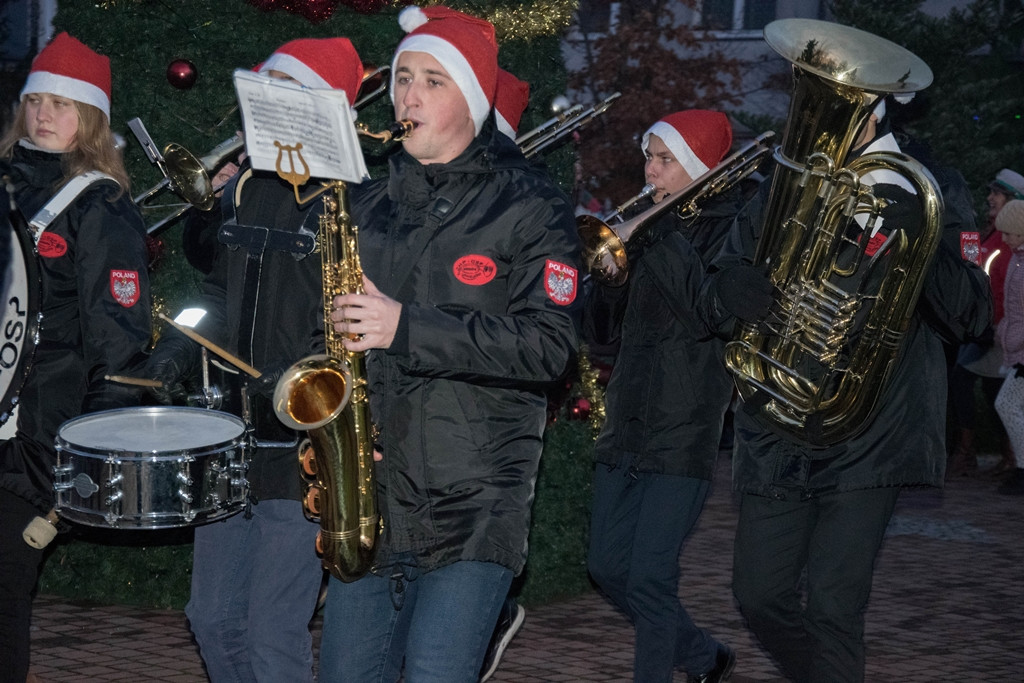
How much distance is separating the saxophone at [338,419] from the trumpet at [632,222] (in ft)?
6.06

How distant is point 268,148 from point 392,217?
0.55m

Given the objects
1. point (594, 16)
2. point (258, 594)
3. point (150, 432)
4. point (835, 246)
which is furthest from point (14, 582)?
point (594, 16)

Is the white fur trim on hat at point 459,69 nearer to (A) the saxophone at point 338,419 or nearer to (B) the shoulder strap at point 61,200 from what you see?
(A) the saxophone at point 338,419

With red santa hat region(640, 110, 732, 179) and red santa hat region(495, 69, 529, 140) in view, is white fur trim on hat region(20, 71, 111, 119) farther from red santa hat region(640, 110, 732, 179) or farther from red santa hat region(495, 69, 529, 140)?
red santa hat region(640, 110, 732, 179)

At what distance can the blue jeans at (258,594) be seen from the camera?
4422 mm

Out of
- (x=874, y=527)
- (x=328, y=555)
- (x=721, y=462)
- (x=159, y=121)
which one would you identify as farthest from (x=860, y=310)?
(x=721, y=462)

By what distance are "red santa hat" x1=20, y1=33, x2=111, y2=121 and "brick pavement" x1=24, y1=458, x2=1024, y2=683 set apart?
245 centimetres

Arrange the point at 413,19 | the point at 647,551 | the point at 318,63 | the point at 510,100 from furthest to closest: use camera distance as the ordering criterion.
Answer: the point at 510,100 → the point at 647,551 → the point at 413,19 → the point at 318,63

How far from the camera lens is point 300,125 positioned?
11.6 ft

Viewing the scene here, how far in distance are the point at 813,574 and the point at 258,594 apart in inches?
70.4

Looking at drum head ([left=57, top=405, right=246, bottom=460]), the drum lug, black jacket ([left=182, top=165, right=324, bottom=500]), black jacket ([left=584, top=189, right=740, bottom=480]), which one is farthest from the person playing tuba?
the drum lug

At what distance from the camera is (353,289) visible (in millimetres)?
3684

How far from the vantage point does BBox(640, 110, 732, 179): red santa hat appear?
6082 millimetres

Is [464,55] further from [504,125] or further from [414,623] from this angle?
[504,125]
